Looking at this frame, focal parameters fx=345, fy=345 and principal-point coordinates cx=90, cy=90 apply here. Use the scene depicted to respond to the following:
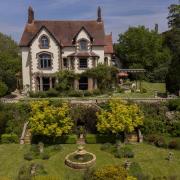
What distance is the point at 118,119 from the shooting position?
112 ft

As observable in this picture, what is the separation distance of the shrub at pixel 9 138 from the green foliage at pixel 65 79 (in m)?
14.8

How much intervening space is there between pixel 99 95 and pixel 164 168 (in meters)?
21.5

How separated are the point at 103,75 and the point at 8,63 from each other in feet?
66.7

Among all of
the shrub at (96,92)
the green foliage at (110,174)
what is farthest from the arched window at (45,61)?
the green foliage at (110,174)

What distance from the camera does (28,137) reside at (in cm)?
3628

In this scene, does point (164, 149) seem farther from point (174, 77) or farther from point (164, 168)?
point (174, 77)

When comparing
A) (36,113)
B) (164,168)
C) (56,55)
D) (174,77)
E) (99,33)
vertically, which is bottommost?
(164,168)

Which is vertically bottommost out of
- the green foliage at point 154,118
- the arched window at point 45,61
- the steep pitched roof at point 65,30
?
the green foliage at point 154,118

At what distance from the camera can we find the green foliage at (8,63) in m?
51.1

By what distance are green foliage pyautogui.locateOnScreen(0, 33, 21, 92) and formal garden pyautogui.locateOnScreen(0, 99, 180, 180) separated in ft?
39.9

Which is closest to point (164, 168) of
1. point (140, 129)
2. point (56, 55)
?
point (140, 129)

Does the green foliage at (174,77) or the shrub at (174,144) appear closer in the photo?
the shrub at (174,144)

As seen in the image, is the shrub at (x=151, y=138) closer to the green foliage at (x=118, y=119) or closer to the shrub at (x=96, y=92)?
the green foliage at (x=118, y=119)

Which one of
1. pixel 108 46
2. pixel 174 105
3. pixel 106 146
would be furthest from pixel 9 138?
pixel 108 46
